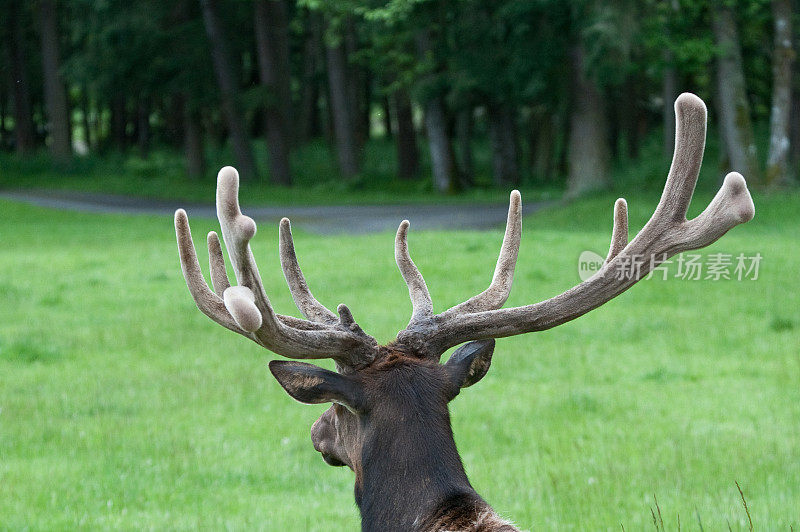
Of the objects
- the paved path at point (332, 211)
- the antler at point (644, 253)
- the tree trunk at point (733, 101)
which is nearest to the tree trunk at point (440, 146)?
the paved path at point (332, 211)

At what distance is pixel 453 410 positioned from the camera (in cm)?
744

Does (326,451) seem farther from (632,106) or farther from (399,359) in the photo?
(632,106)

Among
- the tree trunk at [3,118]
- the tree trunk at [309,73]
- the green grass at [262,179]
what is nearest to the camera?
the green grass at [262,179]

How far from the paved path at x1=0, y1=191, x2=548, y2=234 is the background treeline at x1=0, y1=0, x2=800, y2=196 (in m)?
3.14

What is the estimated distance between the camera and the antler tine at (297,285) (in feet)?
13.7

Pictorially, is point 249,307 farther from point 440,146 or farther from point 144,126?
point 144,126

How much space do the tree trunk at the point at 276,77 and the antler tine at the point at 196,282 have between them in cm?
3000

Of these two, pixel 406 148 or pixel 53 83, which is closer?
pixel 406 148

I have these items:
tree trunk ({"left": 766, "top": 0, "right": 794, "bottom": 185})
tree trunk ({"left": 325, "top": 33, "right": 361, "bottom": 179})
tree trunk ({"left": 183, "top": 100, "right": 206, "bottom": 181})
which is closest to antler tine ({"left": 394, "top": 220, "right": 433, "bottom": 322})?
tree trunk ({"left": 766, "top": 0, "right": 794, "bottom": 185})

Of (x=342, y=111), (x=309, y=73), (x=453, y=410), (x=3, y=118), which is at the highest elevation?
(x=309, y=73)

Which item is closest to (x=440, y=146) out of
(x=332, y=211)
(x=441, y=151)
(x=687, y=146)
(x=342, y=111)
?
(x=441, y=151)

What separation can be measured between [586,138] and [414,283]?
21.4m

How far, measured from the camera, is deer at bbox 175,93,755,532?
3.30 meters

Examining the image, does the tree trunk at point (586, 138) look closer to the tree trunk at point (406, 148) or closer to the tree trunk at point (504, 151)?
the tree trunk at point (504, 151)
